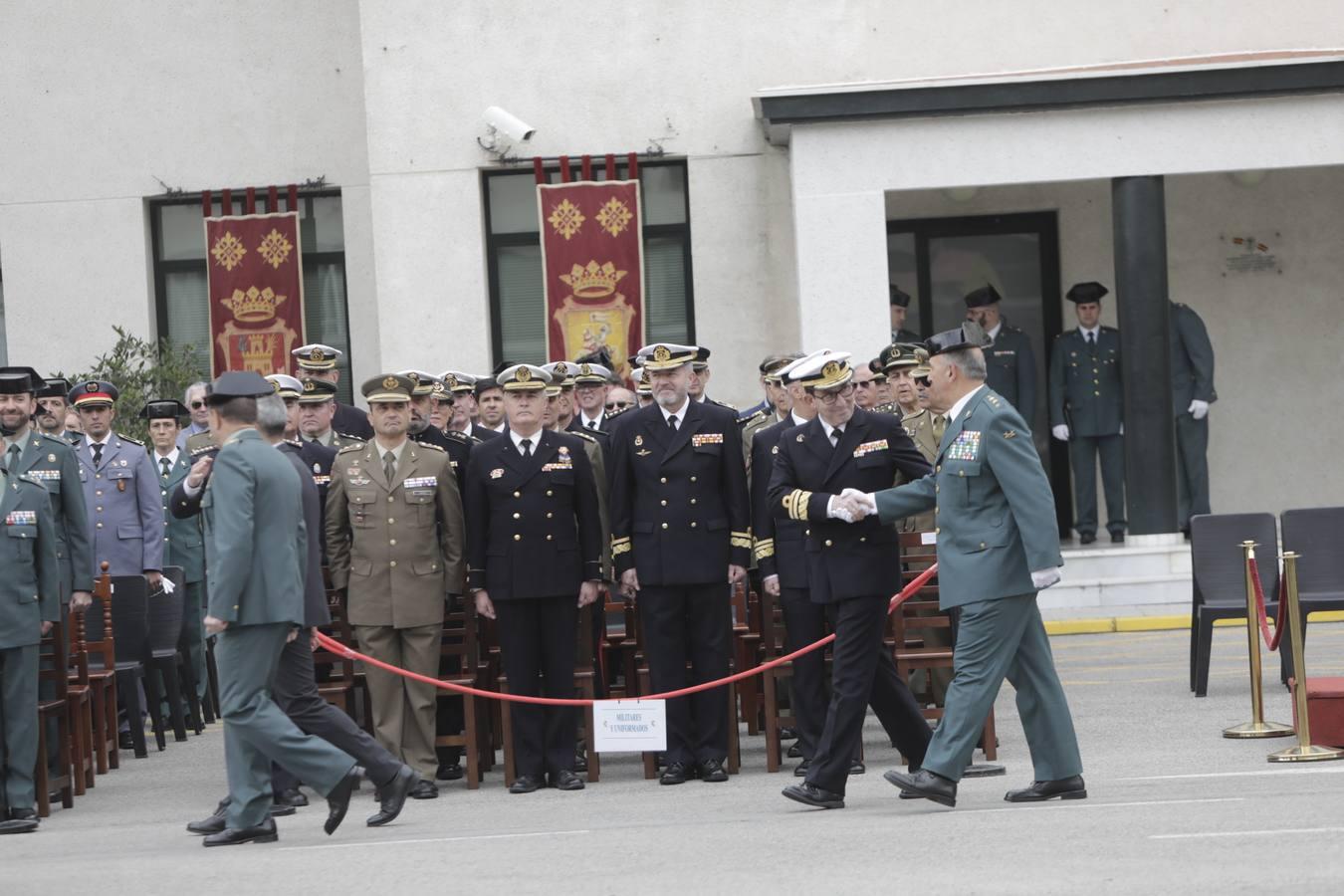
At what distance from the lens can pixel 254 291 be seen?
20.7m

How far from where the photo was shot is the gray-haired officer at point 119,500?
1393 cm

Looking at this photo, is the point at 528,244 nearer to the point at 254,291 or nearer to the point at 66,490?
the point at 254,291

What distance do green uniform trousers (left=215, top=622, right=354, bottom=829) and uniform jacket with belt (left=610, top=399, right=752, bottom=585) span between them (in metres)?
2.34

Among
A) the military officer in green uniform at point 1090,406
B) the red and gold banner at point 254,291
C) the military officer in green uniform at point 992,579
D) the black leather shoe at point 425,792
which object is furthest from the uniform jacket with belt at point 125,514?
the military officer in green uniform at point 1090,406

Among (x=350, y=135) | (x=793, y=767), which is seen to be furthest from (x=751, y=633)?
(x=350, y=135)

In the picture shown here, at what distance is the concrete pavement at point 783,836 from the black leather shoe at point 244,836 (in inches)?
4.3

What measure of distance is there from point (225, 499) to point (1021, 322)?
12.3 m

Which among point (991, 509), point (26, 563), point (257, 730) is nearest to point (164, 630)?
point (26, 563)

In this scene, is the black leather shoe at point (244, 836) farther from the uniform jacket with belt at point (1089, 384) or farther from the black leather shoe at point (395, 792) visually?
the uniform jacket with belt at point (1089, 384)

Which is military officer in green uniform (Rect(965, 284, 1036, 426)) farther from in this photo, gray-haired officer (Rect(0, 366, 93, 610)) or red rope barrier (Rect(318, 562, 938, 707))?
gray-haired officer (Rect(0, 366, 93, 610))

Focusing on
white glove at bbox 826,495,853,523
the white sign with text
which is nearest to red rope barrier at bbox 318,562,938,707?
the white sign with text

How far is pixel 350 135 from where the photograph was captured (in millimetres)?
20797

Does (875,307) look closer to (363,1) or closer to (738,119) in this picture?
(738,119)

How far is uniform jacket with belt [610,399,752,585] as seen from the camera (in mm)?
10836
